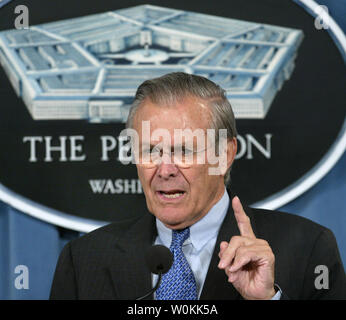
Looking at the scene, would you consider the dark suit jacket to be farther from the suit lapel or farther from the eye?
the eye

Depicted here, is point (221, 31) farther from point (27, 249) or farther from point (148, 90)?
point (27, 249)

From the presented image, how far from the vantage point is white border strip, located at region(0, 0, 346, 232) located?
2.03 metres

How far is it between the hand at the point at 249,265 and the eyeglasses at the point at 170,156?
0.98 feet

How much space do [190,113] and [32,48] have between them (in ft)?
3.04

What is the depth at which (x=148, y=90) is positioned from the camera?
148cm

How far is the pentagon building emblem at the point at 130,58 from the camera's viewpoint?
208cm

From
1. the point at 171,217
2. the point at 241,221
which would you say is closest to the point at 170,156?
the point at 171,217

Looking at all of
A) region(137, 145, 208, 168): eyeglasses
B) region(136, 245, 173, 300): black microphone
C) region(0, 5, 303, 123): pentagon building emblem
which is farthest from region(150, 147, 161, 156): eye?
region(0, 5, 303, 123): pentagon building emblem

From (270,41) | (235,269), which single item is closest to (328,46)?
(270,41)

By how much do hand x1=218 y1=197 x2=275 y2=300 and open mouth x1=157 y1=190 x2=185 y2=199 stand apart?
0.28 m

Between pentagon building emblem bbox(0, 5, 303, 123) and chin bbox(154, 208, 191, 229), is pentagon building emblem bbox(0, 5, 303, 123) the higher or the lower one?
the higher one

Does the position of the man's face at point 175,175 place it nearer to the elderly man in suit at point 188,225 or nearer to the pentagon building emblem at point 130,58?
the elderly man in suit at point 188,225

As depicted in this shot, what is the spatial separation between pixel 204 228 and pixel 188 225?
5 cm

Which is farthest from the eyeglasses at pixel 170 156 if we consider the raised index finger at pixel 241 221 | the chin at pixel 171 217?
the raised index finger at pixel 241 221
